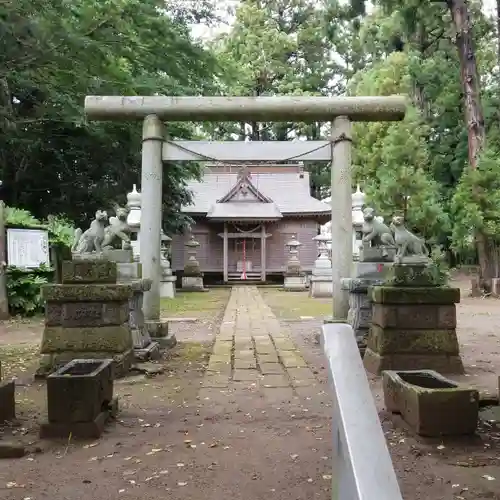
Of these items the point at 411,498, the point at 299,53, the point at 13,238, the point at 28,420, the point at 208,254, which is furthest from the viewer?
the point at 299,53

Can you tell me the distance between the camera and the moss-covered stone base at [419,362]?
5.89m

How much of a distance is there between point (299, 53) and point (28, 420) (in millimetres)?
31657

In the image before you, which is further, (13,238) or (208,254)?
(208,254)

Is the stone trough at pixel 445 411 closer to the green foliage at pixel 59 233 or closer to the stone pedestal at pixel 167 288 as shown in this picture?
the green foliage at pixel 59 233

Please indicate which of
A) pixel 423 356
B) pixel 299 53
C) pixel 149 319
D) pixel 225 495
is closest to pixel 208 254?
pixel 299 53

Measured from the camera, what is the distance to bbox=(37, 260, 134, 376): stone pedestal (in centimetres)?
582

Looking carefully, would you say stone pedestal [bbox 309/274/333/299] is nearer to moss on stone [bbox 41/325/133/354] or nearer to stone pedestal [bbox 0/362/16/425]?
moss on stone [bbox 41/325/133/354]

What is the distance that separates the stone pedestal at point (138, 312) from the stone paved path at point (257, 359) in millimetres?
790

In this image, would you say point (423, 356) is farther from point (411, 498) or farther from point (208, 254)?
point (208, 254)

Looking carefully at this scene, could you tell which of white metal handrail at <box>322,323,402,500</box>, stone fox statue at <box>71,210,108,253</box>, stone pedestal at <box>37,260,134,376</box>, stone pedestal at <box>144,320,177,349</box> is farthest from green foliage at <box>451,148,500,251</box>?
white metal handrail at <box>322,323,402,500</box>

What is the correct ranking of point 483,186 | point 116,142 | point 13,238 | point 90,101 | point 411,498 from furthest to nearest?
point 483,186
point 116,142
point 13,238
point 90,101
point 411,498

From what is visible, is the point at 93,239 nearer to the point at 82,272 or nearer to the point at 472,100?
the point at 82,272

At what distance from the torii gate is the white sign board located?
182 inches

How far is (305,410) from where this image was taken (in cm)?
461
